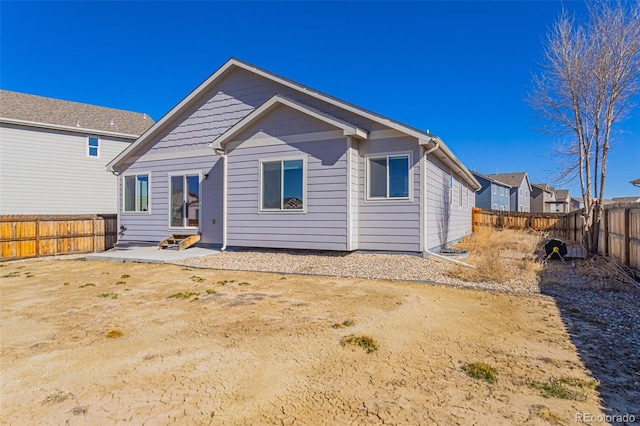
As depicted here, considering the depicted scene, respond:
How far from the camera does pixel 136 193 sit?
43.7 ft

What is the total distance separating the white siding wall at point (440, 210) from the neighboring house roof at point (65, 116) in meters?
16.5

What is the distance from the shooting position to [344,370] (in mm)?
3180

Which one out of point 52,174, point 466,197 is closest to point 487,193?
point 466,197

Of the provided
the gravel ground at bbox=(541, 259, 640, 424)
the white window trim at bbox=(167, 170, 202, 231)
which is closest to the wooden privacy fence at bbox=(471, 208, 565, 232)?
the gravel ground at bbox=(541, 259, 640, 424)

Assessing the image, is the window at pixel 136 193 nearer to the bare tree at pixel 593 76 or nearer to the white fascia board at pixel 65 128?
the white fascia board at pixel 65 128

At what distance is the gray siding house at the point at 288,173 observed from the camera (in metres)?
9.38

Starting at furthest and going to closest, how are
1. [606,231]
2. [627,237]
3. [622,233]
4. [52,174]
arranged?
1. [52,174]
2. [606,231]
3. [622,233]
4. [627,237]

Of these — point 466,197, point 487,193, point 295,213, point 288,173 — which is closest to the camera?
point 295,213

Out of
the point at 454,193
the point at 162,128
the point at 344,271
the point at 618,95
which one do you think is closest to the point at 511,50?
the point at 618,95

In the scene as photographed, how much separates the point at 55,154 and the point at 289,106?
13.7m

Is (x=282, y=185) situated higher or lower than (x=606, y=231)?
higher

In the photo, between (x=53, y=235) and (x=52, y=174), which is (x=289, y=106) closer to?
(x=53, y=235)

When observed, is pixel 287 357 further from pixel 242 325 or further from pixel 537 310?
pixel 537 310

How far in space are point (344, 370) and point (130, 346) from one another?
2.32 metres
